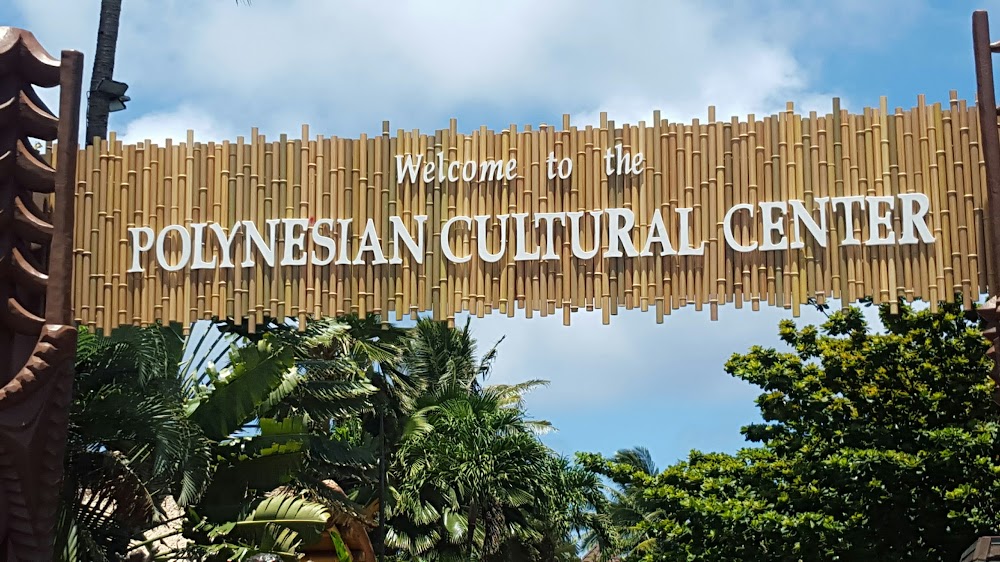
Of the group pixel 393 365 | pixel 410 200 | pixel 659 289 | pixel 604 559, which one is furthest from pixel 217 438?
pixel 604 559

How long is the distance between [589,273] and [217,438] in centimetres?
613

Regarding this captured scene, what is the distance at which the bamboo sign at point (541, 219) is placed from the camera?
8477 mm

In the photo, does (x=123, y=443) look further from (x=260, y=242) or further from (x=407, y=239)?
(x=407, y=239)

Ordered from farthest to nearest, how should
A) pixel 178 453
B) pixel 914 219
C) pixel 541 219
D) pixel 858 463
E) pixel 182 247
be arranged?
pixel 858 463 < pixel 178 453 < pixel 182 247 < pixel 541 219 < pixel 914 219

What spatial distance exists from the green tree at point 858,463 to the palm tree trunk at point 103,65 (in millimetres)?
7841

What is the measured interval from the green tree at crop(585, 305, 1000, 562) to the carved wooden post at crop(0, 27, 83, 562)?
8449mm

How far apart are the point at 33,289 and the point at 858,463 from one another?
9240 mm

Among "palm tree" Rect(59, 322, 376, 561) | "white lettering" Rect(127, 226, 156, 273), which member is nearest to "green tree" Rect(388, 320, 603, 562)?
"palm tree" Rect(59, 322, 376, 561)

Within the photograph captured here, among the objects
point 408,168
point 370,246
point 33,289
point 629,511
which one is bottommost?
point 629,511

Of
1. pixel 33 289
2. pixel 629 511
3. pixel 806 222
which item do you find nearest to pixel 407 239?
pixel 33 289

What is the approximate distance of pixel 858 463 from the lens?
14164mm

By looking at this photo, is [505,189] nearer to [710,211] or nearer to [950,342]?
[710,211]

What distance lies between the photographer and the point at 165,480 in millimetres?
12602

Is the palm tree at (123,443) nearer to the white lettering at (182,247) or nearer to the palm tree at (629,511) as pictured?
the white lettering at (182,247)
